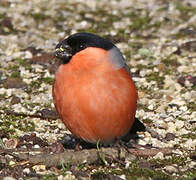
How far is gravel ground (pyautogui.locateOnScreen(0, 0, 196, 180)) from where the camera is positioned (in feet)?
15.3

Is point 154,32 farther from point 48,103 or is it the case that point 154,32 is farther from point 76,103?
point 76,103

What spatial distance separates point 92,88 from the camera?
14.9 ft

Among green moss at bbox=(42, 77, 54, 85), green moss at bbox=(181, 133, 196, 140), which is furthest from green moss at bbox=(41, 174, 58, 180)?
green moss at bbox=(42, 77, 54, 85)

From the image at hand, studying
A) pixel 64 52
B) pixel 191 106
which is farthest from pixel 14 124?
pixel 191 106

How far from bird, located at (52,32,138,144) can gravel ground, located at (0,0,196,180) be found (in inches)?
14.9

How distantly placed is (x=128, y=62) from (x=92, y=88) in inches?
143

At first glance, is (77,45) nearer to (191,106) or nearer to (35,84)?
(191,106)

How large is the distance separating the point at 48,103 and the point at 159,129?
4.94 ft

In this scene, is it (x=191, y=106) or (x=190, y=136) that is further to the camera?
(x=191, y=106)

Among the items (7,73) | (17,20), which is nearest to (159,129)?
(7,73)

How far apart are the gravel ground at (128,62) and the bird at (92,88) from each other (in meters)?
0.38

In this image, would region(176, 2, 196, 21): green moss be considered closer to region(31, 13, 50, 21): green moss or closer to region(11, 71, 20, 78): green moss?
region(31, 13, 50, 21): green moss

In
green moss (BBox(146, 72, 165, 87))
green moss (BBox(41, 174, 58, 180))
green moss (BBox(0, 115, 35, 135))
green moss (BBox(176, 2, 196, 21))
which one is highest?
green moss (BBox(176, 2, 196, 21))

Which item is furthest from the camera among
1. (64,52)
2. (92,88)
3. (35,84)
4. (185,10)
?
(185,10)
